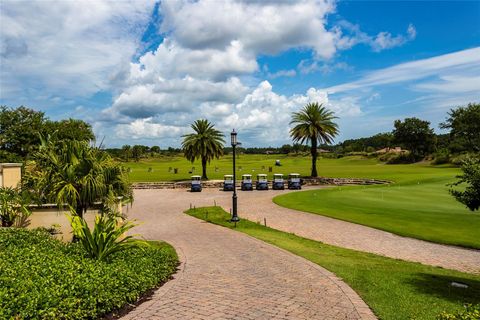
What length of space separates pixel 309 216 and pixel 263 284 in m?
15.3

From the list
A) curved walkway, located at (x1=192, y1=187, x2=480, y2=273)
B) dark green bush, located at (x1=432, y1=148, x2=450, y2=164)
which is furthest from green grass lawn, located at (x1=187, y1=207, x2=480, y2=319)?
dark green bush, located at (x1=432, y1=148, x2=450, y2=164)

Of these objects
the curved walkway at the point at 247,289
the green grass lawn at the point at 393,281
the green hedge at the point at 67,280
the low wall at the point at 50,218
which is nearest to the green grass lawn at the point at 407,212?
the green grass lawn at the point at 393,281

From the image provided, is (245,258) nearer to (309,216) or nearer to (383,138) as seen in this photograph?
(309,216)

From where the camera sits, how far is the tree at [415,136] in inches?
4124

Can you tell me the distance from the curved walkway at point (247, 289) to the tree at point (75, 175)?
11.0 ft

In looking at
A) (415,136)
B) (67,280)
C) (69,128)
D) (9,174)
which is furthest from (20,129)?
(415,136)

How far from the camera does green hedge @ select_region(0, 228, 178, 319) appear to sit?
620cm

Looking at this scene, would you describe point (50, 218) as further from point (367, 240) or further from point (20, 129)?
point (20, 129)

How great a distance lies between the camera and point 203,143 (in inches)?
2056

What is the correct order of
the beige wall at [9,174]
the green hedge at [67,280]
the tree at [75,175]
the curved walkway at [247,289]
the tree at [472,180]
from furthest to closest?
the beige wall at [9,174]
the tree at [75,175]
the tree at [472,180]
the curved walkway at [247,289]
the green hedge at [67,280]

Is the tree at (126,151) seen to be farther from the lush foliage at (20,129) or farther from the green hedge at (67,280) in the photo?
the green hedge at (67,280)

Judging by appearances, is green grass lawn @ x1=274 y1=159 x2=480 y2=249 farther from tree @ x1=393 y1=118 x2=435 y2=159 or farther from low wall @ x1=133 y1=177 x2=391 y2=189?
tree @ x1=393 y1=118 x2=435 y2=159

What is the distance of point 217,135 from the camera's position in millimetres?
53781

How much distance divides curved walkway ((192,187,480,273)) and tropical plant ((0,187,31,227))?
12243 mm
